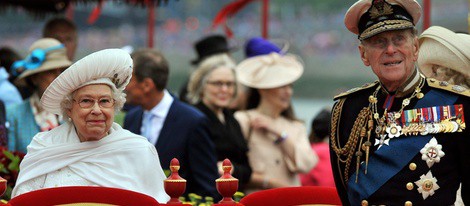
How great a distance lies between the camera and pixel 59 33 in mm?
10125

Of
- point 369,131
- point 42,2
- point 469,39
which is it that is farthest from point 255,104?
point 369,131

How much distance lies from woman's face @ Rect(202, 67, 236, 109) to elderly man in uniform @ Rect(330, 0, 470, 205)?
3402 mm

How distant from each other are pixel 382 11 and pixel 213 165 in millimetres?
2615

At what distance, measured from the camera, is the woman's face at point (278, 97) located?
31.0 feet

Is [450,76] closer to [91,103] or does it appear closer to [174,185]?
[174,185]

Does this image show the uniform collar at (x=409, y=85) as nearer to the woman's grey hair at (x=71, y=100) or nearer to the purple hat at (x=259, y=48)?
the woman's grey hair at (x=71, y=100)

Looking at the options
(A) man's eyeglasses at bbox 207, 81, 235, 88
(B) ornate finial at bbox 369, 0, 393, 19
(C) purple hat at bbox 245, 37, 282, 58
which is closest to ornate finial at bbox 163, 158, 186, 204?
(B) ornate finial at bbox 369, 0, 393, 19

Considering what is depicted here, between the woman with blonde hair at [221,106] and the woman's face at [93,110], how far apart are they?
223 centimetres

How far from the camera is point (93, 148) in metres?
6.14

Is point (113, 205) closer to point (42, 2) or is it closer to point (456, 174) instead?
point (456, 174)

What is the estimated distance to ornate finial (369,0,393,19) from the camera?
558 centimetres

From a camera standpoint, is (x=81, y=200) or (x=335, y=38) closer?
(x=81, y=200)

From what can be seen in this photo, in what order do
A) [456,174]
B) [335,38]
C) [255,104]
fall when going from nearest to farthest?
[456,174], [255,104], [335,38]

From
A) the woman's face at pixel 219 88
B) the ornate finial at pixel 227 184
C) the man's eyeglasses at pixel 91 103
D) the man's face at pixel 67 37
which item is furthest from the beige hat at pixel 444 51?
the man's face at pixel 67 37
